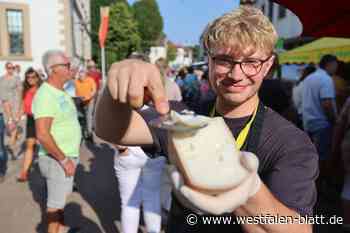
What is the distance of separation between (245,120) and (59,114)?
7.23 ft

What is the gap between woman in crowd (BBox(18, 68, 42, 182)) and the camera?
5.67 m

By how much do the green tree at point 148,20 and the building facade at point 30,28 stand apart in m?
51.8

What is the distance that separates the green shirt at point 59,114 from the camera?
309cm

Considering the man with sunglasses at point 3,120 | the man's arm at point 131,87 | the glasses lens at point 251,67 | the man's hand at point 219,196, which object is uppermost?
the glasses lens at point 251,67

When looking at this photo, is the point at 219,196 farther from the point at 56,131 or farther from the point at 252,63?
the point at 56,131

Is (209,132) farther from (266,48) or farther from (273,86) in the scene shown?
(273,86)

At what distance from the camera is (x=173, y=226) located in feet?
4.91

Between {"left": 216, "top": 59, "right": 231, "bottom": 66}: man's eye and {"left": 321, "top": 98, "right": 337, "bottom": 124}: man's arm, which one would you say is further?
{"left": 321, "top": 98, "right": 337, "bottom": 124}: man's arm

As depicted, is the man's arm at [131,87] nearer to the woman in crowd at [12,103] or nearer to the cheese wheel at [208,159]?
the cheese wheel at [208,159]

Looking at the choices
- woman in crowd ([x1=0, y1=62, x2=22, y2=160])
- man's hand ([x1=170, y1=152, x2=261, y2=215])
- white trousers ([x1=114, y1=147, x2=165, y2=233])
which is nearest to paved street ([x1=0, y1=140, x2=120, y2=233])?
white trousers ([x1=114, y1=147, x2=165, y2=233])

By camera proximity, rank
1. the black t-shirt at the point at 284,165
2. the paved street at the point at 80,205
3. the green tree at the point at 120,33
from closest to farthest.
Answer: the black t-shirt at the point at 284,165 < the paved street at the point at 80,205 < the green tree at the point at 120,33

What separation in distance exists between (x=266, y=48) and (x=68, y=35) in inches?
694

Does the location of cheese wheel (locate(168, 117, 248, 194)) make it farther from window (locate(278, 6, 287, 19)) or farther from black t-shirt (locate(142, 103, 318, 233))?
window (locate(278, 6, 287, 19))

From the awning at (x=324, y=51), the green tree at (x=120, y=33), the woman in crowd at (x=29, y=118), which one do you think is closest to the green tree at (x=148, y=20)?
the green tree at (x=120, y=33)
